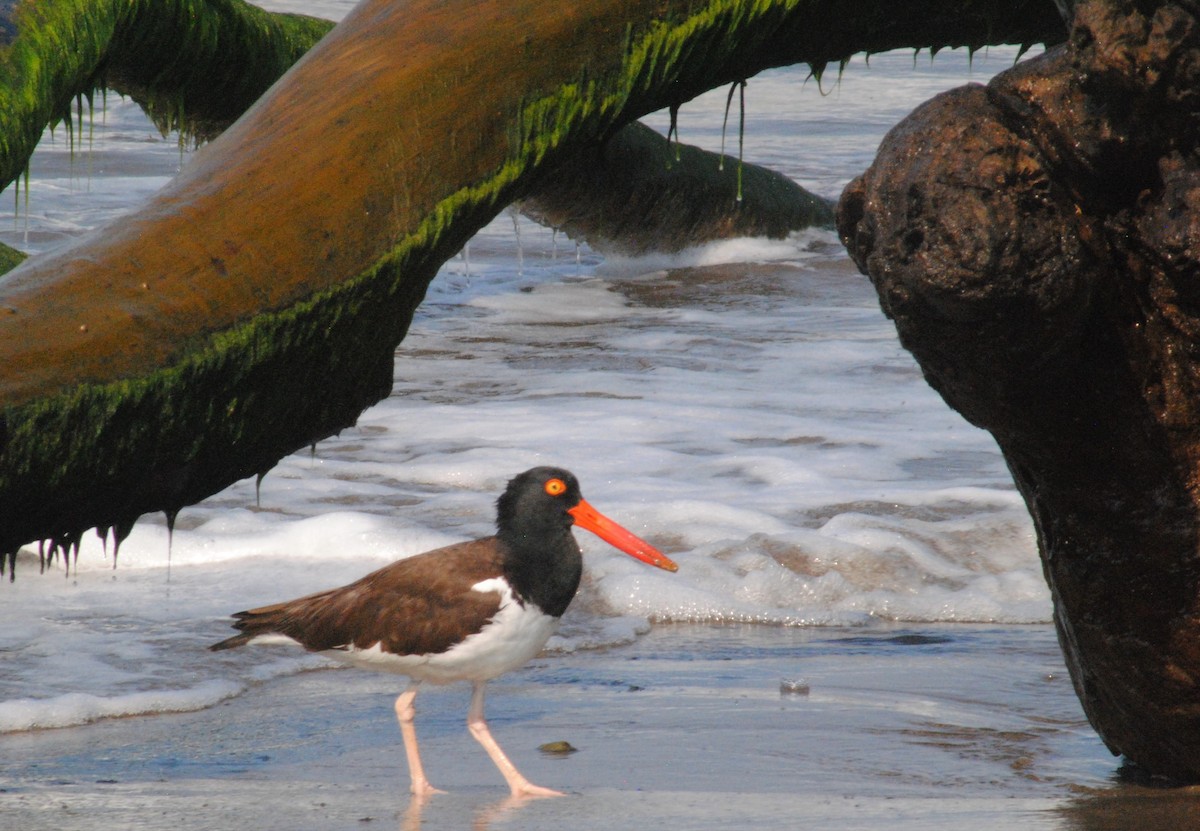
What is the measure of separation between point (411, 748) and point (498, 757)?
0.95 feet

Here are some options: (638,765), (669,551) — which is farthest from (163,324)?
(669,551)

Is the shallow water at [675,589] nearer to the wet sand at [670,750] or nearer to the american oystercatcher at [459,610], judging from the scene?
the wet sand at [670,750]

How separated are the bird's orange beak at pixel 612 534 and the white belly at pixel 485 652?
44 cm

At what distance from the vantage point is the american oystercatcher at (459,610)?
16.4 ft

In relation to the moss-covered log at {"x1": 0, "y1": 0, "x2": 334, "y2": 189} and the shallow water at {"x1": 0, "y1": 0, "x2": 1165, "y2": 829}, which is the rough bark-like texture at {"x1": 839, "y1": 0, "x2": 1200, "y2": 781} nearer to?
the shallow water at {"x1": 0, "y1": 0, "x2": 1165, "y2": 829}

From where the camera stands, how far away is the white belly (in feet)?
16.4

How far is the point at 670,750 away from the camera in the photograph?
4637 millimetres

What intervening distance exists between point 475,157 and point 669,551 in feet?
14.7

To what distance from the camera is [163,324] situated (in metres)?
2.65

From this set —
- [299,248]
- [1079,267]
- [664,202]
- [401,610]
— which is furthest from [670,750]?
[664,202]

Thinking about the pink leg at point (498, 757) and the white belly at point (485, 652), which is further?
the white belly at point (485, 652)

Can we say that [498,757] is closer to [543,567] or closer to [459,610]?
[459,610]

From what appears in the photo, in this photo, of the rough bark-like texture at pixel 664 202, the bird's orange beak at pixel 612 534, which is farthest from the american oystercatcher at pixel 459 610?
the rough bark-like texture at pixel 664 202

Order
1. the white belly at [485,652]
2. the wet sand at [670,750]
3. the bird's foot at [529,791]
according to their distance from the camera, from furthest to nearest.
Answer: the white belly at [485,652]
the bird's foot at [529,791]
the wet sand at [670,750]
